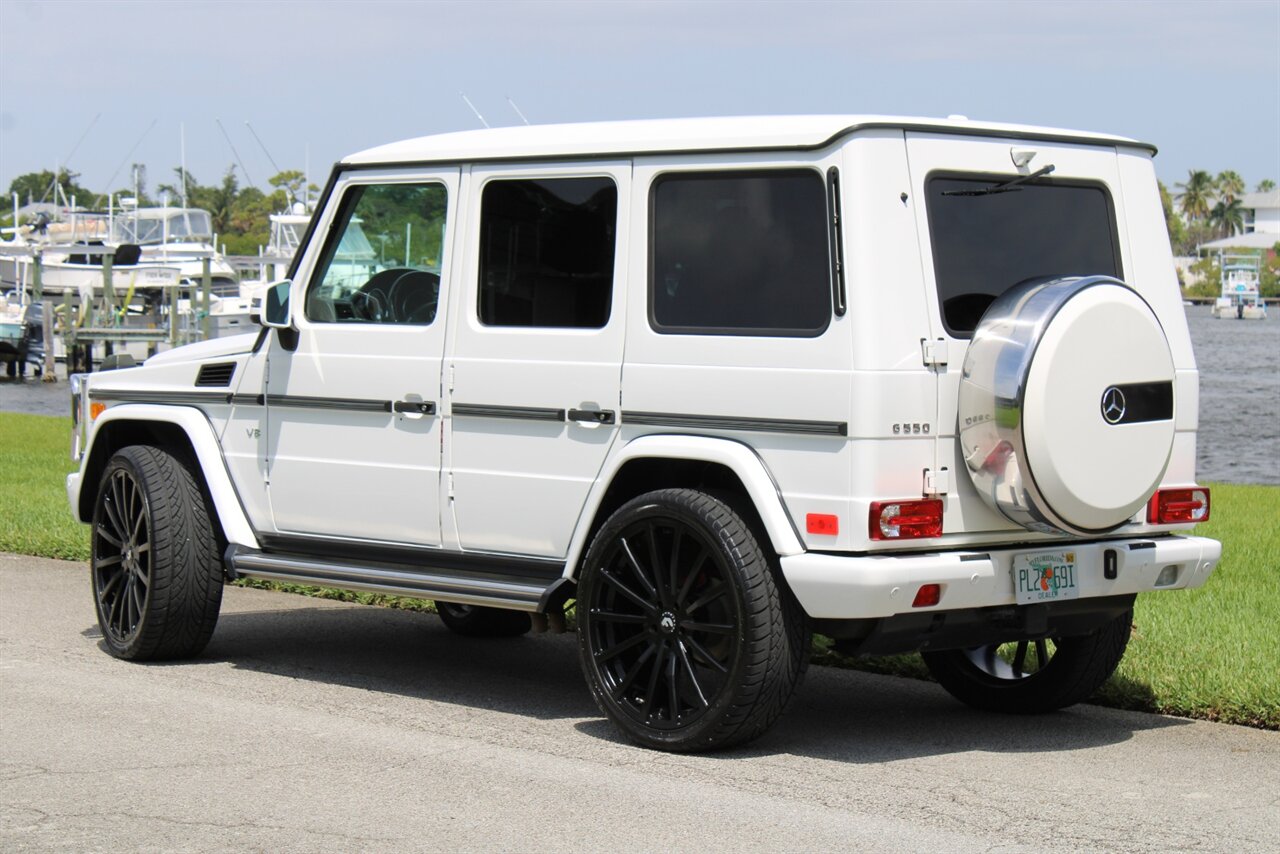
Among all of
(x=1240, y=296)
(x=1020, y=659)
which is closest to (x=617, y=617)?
(x=1020, y=659)

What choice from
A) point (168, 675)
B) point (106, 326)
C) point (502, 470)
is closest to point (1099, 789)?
point (502, 470)

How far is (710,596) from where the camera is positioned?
6699mm

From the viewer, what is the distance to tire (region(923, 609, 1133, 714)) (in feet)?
24.8

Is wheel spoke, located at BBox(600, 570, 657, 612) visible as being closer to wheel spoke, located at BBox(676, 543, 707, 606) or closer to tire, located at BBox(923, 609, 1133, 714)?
wheel spoke, located at BBox(676, 543, 707, 606)

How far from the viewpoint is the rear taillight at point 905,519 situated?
6.33 metres

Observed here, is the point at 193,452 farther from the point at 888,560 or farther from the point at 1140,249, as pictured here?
the point at 1140,249

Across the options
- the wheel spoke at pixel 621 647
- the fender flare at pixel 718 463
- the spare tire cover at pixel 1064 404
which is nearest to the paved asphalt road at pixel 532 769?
the wheel spoke at pixel 621 647

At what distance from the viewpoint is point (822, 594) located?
634 centimetres

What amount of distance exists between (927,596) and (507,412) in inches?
75.3

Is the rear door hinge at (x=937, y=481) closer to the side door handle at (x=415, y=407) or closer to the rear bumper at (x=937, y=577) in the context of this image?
the rear bumper at (x=937, y=577)

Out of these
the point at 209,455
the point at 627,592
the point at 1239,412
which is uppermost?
the point at 209,455

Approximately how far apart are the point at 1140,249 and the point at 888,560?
194 centimetres

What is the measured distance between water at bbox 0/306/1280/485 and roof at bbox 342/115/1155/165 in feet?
69.6

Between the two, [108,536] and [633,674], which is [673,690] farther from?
[108,536]
